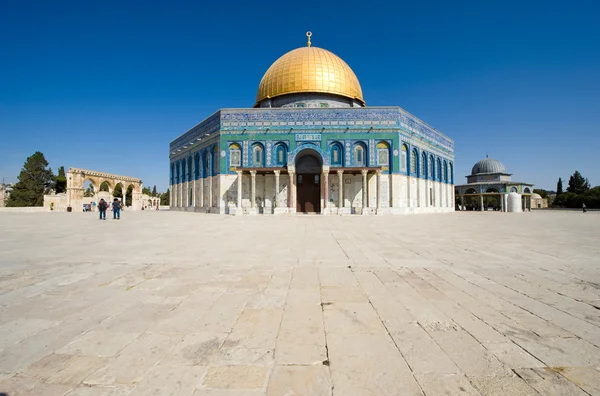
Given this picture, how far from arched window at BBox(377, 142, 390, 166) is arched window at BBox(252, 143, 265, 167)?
33.7 ft

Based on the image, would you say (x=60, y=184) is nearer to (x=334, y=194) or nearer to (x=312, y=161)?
(x=312, y=161)

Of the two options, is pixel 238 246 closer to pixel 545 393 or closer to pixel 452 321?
pixel 452 321

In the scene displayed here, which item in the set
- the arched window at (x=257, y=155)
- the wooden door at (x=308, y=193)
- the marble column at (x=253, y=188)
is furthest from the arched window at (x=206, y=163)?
the wooden door at (x=308, y=193)

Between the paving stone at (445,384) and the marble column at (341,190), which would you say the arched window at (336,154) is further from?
the paving stone at (445,384)

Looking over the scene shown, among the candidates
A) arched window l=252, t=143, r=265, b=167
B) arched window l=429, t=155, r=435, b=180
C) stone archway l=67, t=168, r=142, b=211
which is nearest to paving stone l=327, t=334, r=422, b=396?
arched window l=252, t=143, r=265, b=167

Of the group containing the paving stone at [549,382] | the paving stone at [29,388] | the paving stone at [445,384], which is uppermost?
the paving stone at [29,388]

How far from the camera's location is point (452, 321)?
2.78 metres

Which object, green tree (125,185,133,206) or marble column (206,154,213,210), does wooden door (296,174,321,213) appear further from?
green tree (125,185,133,206)

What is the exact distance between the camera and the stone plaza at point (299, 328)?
73.2 inches

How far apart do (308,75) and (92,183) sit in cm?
3677

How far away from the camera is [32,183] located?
45125 mm

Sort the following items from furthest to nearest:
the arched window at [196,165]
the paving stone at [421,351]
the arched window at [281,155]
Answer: the arched window at [196,165] → the arched window at [281,155] → the paving stone at [421,351]

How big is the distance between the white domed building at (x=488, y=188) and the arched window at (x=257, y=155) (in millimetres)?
33777

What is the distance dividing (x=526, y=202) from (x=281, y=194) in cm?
4381
